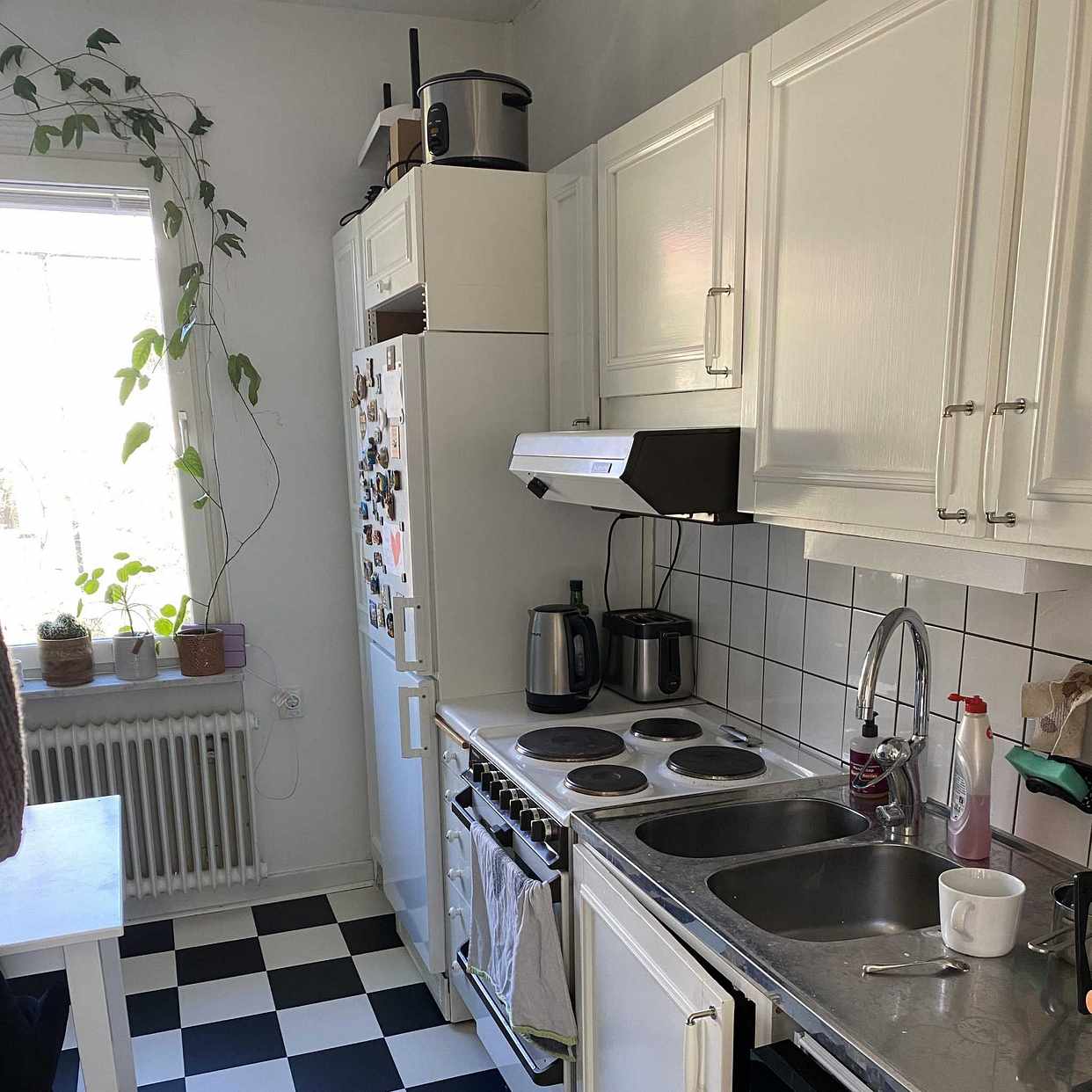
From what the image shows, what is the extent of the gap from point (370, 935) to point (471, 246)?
2.14m

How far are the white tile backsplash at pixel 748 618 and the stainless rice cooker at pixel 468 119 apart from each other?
1236 millimetres

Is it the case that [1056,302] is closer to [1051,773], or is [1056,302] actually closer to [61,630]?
[1051,773]

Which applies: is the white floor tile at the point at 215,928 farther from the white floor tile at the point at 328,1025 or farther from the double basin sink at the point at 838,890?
the double basin sink at the point at 838,890

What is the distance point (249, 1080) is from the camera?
2250 millimetres

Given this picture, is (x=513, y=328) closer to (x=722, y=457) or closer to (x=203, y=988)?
(x=722, y=457)

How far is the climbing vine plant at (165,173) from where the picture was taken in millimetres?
2662

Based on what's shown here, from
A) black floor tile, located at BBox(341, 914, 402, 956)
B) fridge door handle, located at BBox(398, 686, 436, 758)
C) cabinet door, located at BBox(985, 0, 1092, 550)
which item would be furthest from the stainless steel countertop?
black floor tile, located at BBox(341, 914, 402, 956)

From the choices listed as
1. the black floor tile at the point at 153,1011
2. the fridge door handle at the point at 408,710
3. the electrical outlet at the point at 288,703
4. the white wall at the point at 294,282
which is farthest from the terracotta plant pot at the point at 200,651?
the black floor tile at the point at 153,1011

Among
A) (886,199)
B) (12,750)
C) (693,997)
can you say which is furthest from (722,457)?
(12,750)

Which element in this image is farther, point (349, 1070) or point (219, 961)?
point (219, 961)

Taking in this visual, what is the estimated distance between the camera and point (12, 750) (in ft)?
2.44

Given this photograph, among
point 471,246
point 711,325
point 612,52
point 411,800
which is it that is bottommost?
point 411,800

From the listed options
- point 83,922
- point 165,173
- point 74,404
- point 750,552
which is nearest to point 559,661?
point 750,552

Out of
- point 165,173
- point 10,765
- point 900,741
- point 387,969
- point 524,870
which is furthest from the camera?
point 165,173
